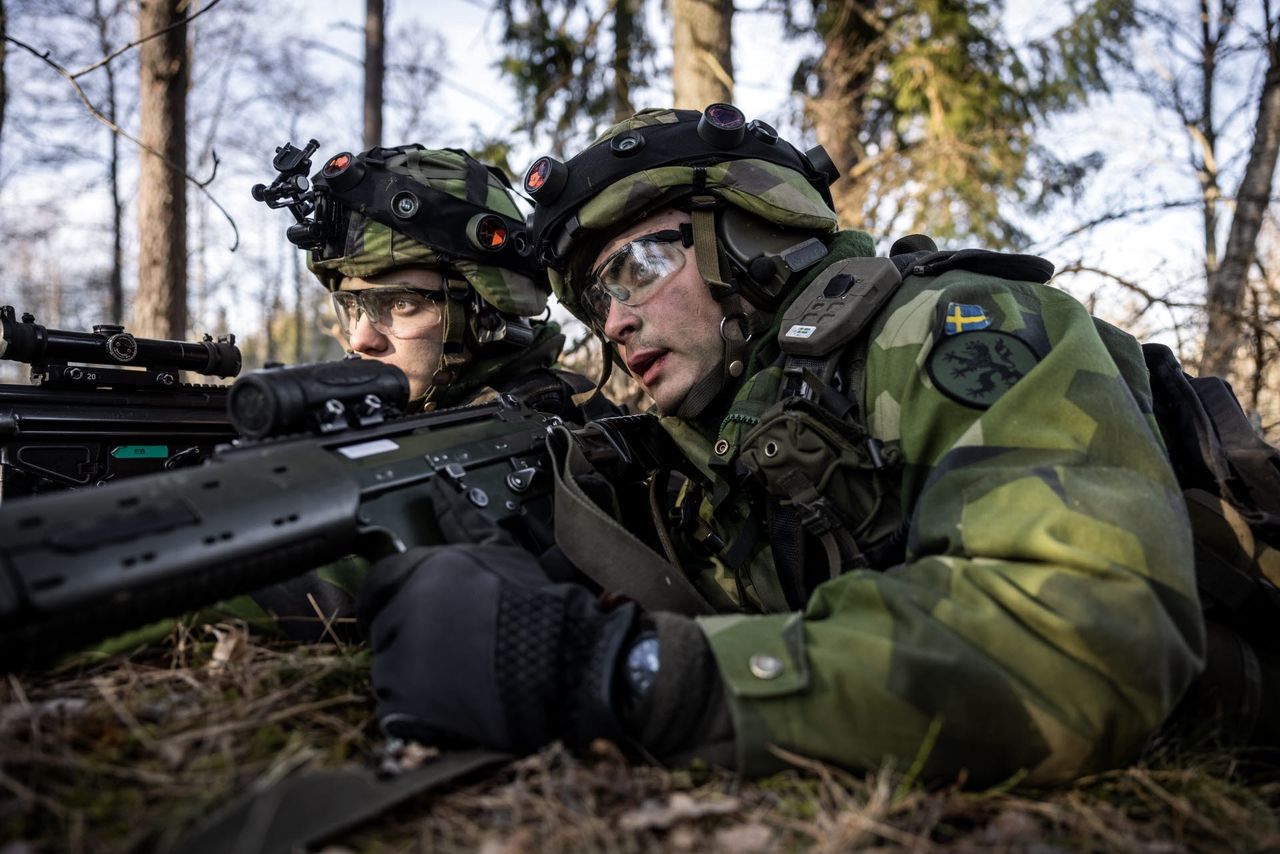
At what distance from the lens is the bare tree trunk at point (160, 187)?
296 inches

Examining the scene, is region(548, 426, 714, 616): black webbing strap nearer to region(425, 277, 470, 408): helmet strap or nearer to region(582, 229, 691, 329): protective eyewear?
region(582, 229, 691, 329): protective eyewear

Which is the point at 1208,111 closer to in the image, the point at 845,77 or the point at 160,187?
the point at 845,77

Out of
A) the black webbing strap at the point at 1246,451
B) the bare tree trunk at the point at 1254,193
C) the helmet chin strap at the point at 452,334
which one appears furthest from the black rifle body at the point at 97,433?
the bare tree trunk at the point at 1254,193

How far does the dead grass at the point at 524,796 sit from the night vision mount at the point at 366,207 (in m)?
2.57

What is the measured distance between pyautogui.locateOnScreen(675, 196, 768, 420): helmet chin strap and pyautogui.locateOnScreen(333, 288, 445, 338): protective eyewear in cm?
163

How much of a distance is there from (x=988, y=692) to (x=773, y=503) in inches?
37.6

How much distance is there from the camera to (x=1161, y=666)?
1685 mm

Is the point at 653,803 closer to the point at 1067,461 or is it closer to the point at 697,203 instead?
the point at 1067,461

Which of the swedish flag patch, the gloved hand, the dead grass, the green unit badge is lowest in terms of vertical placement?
the dead grass

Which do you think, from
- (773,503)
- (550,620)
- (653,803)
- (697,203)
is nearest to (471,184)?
(697,203)

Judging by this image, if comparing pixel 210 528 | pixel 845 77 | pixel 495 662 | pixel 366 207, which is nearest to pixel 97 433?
pixel 366 207

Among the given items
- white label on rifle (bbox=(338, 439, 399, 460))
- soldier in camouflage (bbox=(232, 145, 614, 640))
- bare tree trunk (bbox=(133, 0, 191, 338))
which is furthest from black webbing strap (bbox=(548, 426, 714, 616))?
bare tree trunk (bbox=(133, 0, 191, 338))

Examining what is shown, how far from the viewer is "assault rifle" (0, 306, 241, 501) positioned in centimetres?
349

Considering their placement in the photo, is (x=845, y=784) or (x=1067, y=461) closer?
(x=845, y=784)
